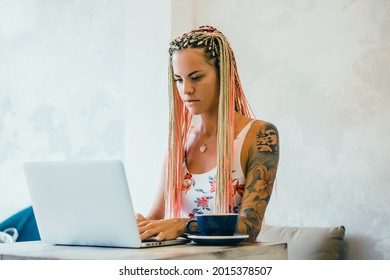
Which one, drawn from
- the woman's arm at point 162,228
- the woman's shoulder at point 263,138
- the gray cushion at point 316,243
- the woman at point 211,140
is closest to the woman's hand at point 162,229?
the woman's arm at point 162,228

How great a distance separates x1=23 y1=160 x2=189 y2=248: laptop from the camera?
1150 mm

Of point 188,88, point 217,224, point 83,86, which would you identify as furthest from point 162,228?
point 83,86

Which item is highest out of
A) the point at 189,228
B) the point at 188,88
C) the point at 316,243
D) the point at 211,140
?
the point at 188,88

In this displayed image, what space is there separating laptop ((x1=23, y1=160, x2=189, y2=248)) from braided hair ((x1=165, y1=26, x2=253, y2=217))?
367 mm

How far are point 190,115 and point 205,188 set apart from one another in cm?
21

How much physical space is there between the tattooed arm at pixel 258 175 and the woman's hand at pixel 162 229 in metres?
0.16

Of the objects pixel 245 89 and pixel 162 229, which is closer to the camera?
pixel 162 229

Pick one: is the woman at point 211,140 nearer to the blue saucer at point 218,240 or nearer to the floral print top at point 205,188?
the floral print top at point 205,188

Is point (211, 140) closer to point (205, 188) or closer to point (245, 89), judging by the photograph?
point (205, 188)

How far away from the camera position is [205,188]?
1636 mm

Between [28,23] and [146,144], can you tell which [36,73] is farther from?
[146,144]

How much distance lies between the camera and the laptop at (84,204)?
1150 mm
